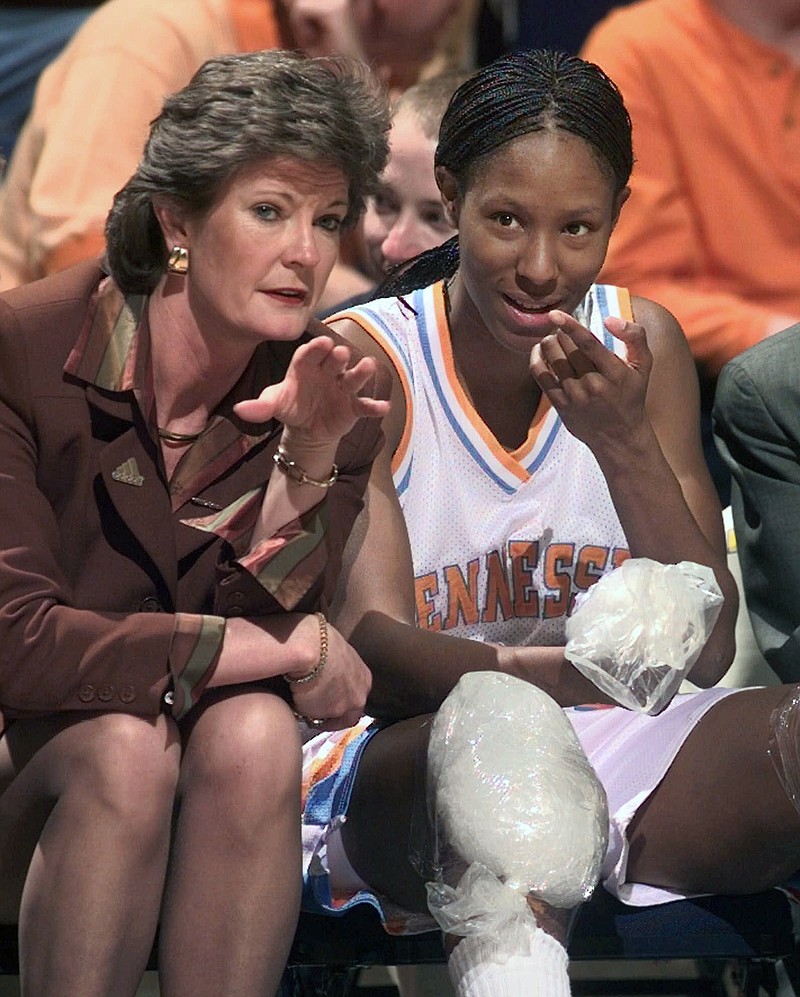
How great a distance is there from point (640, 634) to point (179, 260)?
0.71 m

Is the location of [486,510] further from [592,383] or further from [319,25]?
[319,25]

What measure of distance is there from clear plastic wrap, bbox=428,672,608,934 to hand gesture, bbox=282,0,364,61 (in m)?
1.96

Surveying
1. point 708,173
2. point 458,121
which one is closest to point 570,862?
point 458,121

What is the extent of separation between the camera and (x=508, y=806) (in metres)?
1.93

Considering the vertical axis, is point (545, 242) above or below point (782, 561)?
above

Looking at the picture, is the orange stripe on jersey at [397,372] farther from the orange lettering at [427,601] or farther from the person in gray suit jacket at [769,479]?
the person in gray suit jacket at [769,479]

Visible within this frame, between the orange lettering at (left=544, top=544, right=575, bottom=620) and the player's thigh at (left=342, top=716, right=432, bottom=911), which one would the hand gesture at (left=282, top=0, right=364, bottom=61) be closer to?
the orange lettering at (left=544, top=544, right=575, bottom=620)

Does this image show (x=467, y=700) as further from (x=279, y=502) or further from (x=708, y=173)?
(x=708, y=173)

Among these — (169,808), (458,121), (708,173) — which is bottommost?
Result: (708,173)

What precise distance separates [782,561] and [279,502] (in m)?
0.76

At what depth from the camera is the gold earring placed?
2143 millimetres

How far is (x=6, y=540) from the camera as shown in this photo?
1936mm

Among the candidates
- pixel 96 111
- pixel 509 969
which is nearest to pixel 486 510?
pixel 509 969

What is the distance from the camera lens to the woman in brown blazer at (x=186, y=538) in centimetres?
185
